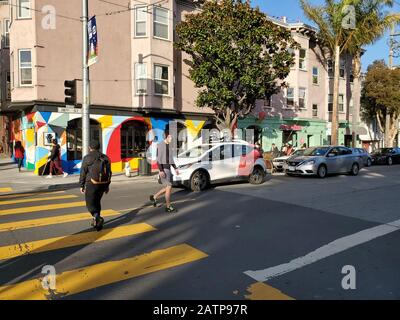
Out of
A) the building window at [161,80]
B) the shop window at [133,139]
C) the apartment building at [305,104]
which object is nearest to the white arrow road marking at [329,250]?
the shop window at [133,139]

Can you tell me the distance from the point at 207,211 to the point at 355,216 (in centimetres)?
328

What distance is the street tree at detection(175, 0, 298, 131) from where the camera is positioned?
18578 millimetres

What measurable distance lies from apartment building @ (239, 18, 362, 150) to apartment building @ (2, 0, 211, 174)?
22.5ft

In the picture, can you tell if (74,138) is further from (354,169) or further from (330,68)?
(330,68)

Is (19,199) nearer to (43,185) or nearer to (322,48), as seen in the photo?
(43,185)

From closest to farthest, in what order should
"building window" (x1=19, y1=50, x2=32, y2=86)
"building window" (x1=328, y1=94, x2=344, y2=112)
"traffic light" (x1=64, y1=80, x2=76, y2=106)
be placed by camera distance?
"traffic light" (x1=64, y1=80, x2=76, y2=106), "building window" (x1=19, y1=50, x2=32, y2=86), "building window" (x1=328, y1=94, x2=344, y2=112)

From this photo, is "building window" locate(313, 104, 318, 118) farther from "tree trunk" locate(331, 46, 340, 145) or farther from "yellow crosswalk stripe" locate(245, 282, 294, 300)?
"yellow crosswalk stripe" locate(245, 282, 294, 300)

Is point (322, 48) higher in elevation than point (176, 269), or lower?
higher

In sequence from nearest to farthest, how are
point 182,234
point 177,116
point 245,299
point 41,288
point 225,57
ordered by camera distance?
point 245,299 → point 41,288 → point 182,234 → point 225,57 → point 177,116

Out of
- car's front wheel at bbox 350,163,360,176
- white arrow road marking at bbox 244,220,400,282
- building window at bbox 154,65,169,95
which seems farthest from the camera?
building window at bbox 154,65,169,95

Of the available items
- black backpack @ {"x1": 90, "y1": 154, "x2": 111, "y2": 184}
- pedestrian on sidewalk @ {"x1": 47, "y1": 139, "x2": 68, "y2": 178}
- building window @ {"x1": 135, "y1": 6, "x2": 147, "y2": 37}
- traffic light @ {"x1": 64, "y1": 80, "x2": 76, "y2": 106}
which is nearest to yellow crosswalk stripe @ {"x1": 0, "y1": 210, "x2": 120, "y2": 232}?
black backpack @ {"x1": 90, "y1": 154, "x2": 111, "y2": 184}

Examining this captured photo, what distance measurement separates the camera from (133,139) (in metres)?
21.5

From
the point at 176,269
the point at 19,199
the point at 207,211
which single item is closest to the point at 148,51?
the point at 19,199

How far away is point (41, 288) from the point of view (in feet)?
14.5
